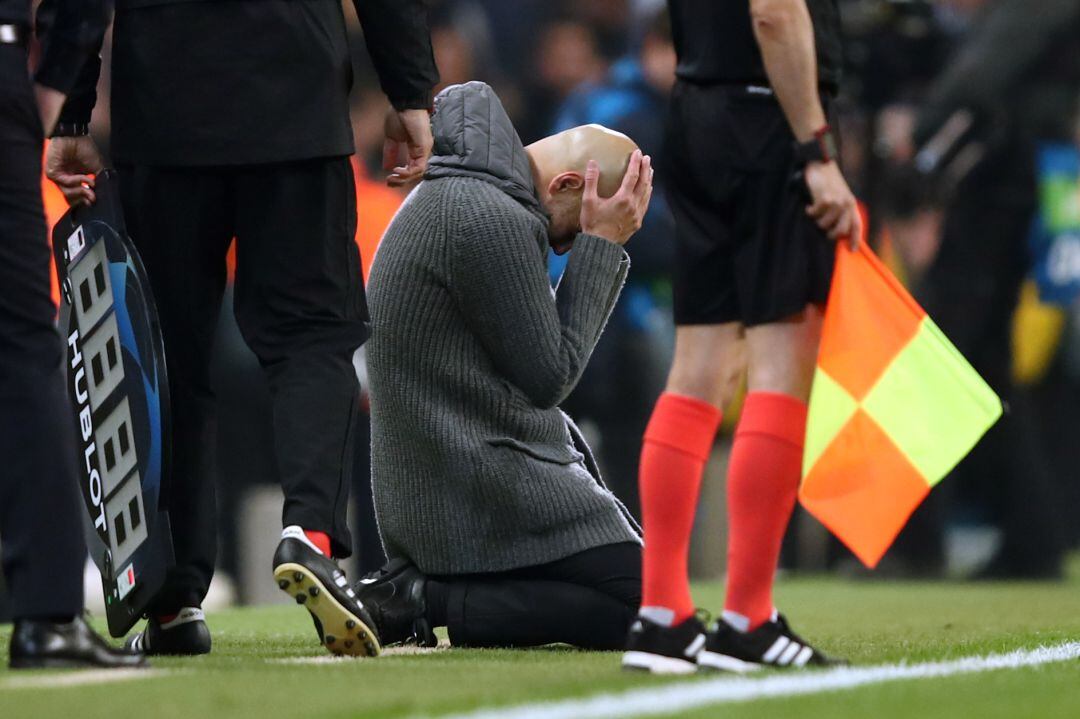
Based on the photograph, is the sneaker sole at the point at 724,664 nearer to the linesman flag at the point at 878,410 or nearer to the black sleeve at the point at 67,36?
the linesman flag at the point at 878,410

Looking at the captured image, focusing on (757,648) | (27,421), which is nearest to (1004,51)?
(757,648)

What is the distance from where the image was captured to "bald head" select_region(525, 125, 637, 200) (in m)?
4.63

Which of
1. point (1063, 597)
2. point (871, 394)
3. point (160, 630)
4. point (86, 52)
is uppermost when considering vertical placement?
point (86, 52)

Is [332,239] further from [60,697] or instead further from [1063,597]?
[1063,597]

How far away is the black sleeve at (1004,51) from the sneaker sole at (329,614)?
195 inches

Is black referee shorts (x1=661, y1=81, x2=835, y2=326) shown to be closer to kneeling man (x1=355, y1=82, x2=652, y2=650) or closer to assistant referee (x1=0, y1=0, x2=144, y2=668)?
kneeling man (x1=355, y1=82, x2=652, y2=650)

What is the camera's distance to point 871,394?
13.4 feet

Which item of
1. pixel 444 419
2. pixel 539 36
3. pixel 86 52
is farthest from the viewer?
pixel 539 36

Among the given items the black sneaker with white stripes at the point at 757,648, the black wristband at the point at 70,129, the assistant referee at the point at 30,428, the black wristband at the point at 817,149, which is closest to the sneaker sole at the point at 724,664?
the black sneaker with white stripes at the point at 757,648

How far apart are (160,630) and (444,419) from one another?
29.7 inches

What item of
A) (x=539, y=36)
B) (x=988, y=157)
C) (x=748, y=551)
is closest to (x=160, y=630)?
(x=748, y=551)

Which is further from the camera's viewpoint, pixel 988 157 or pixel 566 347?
pixel 988 157

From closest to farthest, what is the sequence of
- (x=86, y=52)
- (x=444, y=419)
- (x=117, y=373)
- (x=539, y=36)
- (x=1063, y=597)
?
(x=86, y=52)
(x=117, y=373)
(x=444, y=419)
(x=1063, y=597)
(x=539, y=36)

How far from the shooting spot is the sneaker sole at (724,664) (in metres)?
3.95
